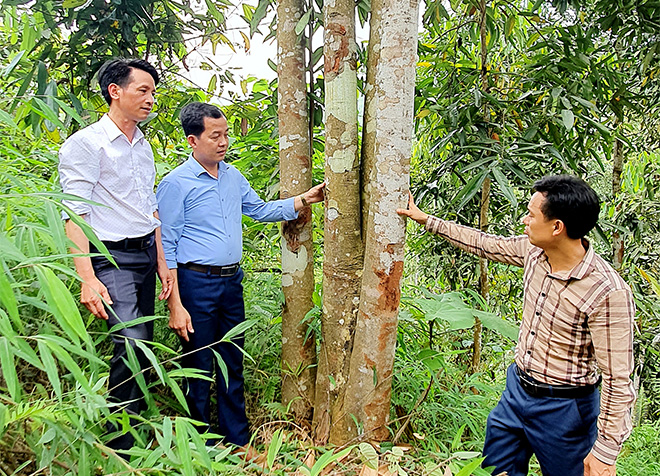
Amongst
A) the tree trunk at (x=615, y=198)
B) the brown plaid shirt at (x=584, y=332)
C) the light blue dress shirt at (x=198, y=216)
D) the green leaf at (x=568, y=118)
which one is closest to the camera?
the brown plaid shirt at (x=584, y=332)

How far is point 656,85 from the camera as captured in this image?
3.18 metres

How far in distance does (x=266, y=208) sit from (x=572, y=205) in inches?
48.7

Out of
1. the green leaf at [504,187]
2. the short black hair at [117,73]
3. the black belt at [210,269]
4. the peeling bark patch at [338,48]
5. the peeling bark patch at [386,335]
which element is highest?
the peeling bark patch at [338,48]

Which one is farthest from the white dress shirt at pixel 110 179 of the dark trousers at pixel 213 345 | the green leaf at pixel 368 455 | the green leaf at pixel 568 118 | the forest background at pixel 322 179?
the green leaf at pixel 568 118

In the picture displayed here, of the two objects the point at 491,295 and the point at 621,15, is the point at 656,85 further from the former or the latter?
the point at 491,295

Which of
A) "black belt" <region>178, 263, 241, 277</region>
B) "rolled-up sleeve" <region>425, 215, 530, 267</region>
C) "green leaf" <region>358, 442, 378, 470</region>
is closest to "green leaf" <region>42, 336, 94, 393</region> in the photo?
"green leaf" <region>358, 442, 378, 470</region>

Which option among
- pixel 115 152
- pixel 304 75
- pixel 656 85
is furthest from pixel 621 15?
pixel 115 152

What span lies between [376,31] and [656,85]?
2.35 m

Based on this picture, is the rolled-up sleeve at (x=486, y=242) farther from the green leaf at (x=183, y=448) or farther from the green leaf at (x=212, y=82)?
the green leaf at (x=212, y=82)

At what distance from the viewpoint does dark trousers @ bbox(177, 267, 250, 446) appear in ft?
7.00

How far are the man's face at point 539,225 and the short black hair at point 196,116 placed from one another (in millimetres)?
1340

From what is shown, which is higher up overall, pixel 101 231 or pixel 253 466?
pixel 101 231

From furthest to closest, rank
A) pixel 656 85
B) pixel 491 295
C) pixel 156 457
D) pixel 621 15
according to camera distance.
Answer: pixel 491 295
pixel 656 85
pixel 621 15
pixel 156 457

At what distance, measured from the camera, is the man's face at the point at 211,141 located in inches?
84.6
